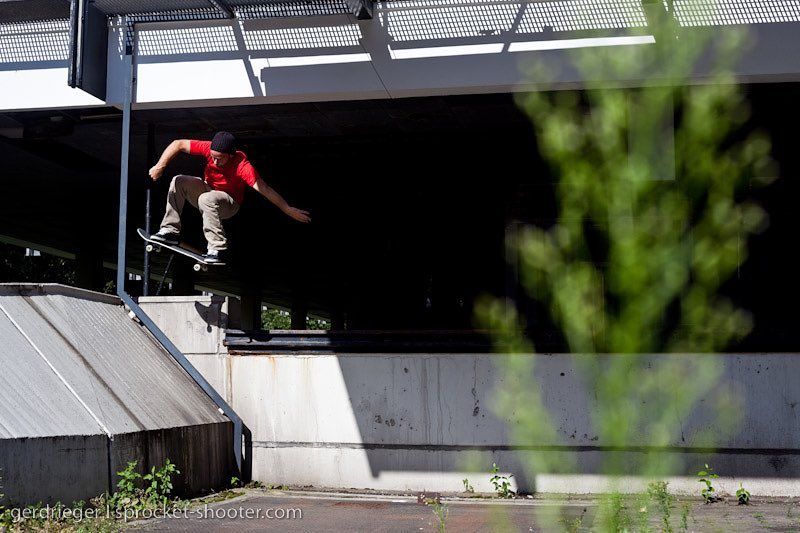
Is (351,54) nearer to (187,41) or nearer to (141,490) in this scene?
(187,41)

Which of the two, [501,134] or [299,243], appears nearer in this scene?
[501,134]

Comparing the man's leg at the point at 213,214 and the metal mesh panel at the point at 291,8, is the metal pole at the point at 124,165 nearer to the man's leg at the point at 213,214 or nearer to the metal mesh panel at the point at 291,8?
the man's leg at the point at 213,214

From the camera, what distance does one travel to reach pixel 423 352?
32.6 feet

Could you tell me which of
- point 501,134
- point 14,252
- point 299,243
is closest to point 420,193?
point 501,134

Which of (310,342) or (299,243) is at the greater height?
(299,243)

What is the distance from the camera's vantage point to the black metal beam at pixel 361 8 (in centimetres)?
1050

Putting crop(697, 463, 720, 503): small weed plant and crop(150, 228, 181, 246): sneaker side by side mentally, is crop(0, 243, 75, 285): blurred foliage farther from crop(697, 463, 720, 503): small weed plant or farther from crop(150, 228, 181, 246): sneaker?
crop(697, 463, 720, 503): small weed plant

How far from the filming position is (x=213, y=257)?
1023cm

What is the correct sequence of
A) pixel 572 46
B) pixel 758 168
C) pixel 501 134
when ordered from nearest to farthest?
pixel 758 168 → pixel 572 46 → pixel 501 134

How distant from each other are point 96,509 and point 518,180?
13.5 m

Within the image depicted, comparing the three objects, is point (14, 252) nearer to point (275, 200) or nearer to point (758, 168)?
point (275, 200)

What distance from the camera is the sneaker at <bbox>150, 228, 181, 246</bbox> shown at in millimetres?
10297

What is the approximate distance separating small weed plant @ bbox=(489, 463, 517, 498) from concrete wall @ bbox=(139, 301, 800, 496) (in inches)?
3.3

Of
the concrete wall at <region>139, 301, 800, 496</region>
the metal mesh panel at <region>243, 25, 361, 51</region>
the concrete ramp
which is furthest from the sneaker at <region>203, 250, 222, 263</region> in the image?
the metal mesh panel at <region>243, 25, 361, 51</region>
